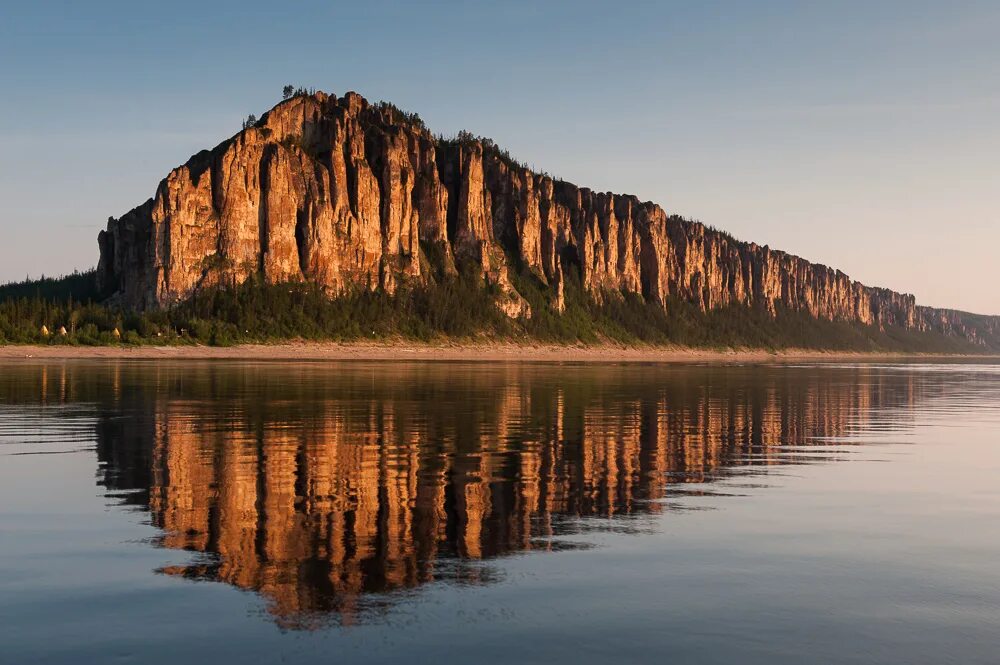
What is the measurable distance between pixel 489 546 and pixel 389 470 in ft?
25.5

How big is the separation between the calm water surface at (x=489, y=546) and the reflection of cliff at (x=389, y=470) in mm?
95

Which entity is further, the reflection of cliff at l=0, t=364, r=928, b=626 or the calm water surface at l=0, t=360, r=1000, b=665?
the reflection of cliff at l=0, t=364, r=928, b=626

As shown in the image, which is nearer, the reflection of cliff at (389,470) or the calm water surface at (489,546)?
the calm water surface at (489,546)

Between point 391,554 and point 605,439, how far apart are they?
54.2ft

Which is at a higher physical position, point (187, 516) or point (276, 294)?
point (276, 294)

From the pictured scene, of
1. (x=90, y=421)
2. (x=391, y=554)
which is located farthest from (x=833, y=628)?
(x=90, y=421)

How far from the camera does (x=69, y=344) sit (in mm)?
130750

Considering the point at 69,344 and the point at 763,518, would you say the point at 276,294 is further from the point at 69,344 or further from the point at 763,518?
the point at 763,518

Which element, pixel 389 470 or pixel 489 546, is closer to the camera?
pixel 489 546

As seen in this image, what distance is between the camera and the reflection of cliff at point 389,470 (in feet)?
40.8

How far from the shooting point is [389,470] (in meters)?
21.0

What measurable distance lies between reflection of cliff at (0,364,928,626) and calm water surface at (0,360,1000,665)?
0.31 ft

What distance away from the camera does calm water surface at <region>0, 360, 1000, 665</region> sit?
9.41 metres

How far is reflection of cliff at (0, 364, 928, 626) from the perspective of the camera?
40.8 feet
